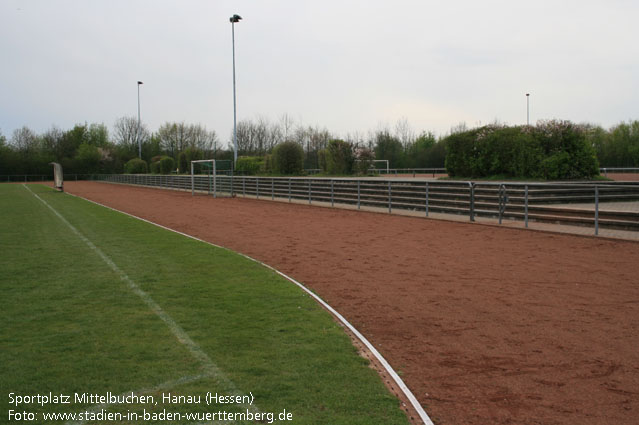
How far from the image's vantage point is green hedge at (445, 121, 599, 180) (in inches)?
826

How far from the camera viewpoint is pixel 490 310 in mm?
6621

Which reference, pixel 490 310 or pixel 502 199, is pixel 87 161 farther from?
pixel 490 310

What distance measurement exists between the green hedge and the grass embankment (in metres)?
16.0

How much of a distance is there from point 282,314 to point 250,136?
6948cm

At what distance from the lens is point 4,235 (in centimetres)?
1379

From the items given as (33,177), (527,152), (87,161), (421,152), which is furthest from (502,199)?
(87,161)

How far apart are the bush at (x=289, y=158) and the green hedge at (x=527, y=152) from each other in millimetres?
13870

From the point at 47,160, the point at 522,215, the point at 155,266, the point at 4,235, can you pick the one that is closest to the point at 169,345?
the point at 155,266

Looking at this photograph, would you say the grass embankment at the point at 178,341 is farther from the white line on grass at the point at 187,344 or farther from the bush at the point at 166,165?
the bush at the point at 166,165

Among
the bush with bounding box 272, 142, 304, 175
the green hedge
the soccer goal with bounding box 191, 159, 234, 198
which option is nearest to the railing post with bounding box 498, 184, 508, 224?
the green hedge

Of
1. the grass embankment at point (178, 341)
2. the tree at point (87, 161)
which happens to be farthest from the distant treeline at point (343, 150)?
the grass embankment at point (178, 341)

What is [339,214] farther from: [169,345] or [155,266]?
[169,345]

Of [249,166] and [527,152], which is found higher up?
[249,166]

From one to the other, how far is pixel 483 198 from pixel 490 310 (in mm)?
11274
